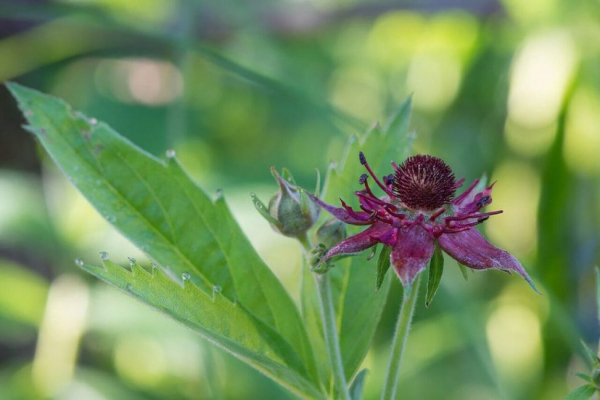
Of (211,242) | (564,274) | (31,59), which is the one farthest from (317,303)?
(31,59)

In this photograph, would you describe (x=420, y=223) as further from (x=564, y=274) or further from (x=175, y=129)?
(x=564, y=274)

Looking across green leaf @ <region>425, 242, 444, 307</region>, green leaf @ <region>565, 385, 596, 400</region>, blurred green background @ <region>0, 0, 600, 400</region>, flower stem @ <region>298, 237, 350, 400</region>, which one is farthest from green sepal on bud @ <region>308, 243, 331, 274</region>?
blurred green background @ <region>0, 0, 600, 400</region>

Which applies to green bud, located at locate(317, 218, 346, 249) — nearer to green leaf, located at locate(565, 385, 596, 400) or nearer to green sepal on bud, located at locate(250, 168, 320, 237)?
green sepal on bud, located at locate(250, 168, 320, 237)

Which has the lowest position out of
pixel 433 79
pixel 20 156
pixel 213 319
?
pixel 213 319

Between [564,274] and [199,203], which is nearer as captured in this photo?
[199,203]

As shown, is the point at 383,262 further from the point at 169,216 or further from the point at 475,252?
the point at 169,216
